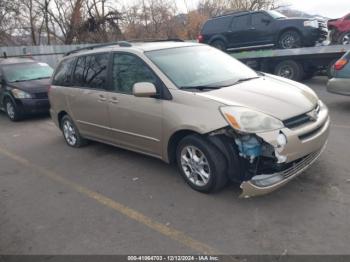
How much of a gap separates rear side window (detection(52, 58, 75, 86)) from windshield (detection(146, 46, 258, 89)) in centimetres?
206

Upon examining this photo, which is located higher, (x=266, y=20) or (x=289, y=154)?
(x=266, y=20)

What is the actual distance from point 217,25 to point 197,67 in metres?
9.41

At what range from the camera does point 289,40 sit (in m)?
11.5

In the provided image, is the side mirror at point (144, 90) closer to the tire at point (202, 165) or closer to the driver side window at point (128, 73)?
the driver side window at point (128, 73)

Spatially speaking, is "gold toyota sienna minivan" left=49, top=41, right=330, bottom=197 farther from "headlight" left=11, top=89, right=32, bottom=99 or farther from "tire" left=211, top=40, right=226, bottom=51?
"tire" left=211, top=40, right=226, bottom=51

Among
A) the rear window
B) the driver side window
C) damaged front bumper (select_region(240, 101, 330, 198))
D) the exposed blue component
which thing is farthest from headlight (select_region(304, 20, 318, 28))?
the exposed blue component

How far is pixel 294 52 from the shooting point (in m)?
10.9

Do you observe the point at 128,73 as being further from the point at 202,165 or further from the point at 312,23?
the point at 312,23

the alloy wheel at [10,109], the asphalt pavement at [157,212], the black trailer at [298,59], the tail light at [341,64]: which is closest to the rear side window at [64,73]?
the asphalt pavement at [157,212]

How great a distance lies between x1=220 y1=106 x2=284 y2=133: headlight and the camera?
132 inches

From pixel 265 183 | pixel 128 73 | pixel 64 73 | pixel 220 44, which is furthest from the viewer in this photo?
pixel 220 44

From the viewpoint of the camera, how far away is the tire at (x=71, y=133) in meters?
6.03

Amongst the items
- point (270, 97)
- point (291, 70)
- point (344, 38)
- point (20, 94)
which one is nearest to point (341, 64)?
point (291, 70)

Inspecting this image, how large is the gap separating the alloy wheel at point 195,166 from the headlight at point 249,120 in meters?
0.55
